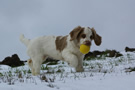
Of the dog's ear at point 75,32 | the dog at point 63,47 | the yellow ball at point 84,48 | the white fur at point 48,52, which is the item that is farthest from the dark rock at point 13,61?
Result: the yellow ball at point 84,48

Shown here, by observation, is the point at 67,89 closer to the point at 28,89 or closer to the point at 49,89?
the point at 49,89

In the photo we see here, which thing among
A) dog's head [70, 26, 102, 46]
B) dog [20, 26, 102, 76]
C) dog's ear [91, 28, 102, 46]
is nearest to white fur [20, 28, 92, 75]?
dog [20, 26, 102, 76]

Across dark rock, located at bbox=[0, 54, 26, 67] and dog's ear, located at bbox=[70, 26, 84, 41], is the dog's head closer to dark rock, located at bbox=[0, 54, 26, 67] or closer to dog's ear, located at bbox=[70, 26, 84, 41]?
dog's ear, located at bbox=[70, 26, 84, 41]

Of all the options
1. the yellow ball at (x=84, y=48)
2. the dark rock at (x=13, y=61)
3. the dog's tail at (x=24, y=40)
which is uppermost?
the dog's tail at (x=24, y=40)

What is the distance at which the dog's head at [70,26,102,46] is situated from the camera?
5.60 m

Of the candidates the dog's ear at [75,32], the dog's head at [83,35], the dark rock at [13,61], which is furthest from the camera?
the dark rock at [13,61]

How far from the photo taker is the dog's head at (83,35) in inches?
220

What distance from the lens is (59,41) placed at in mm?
6312

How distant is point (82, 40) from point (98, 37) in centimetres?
75

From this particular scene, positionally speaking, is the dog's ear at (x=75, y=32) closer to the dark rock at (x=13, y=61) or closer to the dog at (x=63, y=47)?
the dog at (x=63, y=47)

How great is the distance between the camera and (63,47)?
6.13m

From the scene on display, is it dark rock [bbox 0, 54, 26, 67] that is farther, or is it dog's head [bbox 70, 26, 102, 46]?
dark rock [bbox 0, 54, 26, 67]

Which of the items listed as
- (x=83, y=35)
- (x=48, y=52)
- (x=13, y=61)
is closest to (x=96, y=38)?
(x=83, y=35)

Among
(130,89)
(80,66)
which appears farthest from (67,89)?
(80,66)
